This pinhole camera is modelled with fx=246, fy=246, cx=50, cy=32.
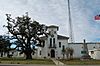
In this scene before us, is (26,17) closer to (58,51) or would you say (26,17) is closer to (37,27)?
(37,27)

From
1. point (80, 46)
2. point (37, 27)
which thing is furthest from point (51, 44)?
point (37, 27)

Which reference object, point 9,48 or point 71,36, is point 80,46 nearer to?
point 71,36

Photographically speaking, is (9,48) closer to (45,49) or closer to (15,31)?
(15,31)

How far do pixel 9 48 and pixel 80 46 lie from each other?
2566cm

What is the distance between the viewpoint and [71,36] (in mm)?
82000

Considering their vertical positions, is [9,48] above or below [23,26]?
below

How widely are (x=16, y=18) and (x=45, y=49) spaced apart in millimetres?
17880

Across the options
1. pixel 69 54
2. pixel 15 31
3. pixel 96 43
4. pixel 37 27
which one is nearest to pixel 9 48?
pixel 15 31

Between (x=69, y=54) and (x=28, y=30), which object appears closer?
(x=28, y=30)

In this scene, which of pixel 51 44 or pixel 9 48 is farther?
pixel 51 44

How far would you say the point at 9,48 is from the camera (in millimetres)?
68625

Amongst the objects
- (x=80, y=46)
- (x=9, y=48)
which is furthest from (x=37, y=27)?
(x=80, y=46)

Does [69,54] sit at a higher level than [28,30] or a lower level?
lower

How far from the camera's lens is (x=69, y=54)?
80.5 meters
